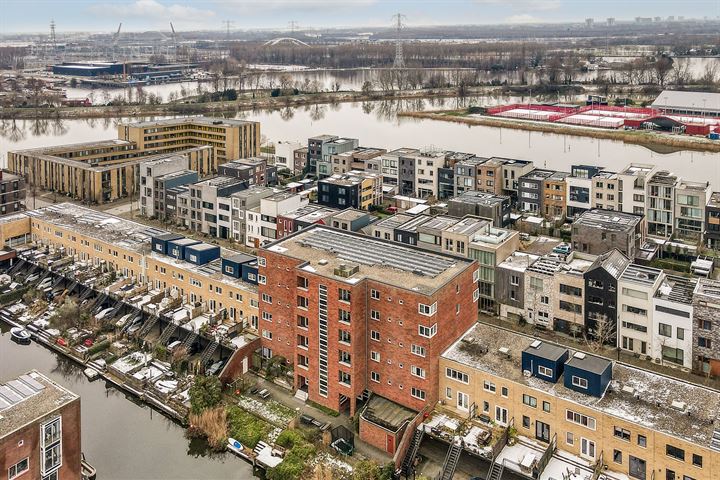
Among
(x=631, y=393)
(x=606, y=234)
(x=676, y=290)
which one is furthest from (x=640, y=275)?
(x=631, y=393)

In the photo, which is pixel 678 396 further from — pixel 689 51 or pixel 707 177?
pixel 689 51

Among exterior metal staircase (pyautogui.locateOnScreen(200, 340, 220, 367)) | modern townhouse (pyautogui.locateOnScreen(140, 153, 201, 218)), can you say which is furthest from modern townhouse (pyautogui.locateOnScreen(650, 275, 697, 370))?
modern townhouse (pyautogui.locateOnScreen(140, 153, 201, 218))

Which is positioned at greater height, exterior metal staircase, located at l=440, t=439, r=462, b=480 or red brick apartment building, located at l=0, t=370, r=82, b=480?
red brick apartment building, located at l=0, t=370, r=82, b=480

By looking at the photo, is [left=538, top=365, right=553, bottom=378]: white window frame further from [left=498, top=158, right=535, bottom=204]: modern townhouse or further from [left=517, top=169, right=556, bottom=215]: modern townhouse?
[left=498, top=158, right=535, bottom=204]: modern townhouse

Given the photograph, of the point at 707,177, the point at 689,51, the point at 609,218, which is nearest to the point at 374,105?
the point at 707,177

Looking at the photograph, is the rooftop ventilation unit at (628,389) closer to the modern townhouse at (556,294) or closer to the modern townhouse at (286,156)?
the modern townhouse at (556,294)

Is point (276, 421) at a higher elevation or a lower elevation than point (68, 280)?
lower

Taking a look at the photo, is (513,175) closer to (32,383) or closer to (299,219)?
(299,219)
